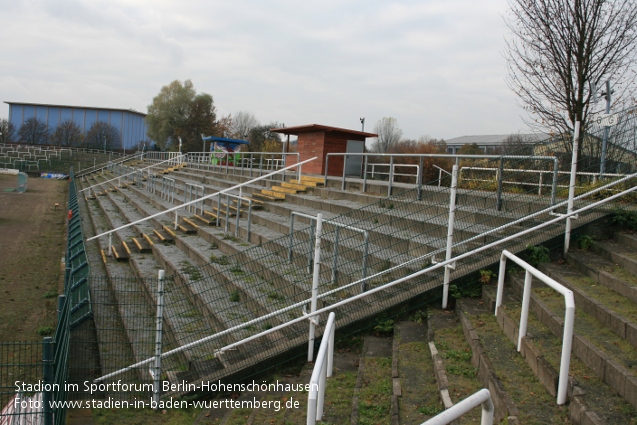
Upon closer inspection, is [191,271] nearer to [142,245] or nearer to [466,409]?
[142,245]

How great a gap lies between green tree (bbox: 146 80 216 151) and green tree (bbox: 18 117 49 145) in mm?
18443

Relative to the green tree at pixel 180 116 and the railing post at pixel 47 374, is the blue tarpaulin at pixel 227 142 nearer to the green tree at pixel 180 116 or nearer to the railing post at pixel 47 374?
the railing post at pixel 47 374

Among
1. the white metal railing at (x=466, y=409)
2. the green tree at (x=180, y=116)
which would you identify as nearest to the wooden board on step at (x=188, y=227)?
the white metal railing at (x=466, y=409)

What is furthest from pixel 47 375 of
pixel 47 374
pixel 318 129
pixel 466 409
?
pixel 318 129

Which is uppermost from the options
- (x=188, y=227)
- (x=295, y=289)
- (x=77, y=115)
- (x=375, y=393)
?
(x=77, y=115)

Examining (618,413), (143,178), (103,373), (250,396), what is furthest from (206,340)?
(143,178)

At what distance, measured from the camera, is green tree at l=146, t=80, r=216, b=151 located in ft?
233

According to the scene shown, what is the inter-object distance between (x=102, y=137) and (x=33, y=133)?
9.45 metres

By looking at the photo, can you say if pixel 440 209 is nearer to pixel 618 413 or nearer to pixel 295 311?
pixel 295 311

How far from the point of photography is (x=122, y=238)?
1510 cm

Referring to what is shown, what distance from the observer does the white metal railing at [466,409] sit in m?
2.46

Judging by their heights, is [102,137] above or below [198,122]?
below

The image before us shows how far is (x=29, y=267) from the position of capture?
13.0m

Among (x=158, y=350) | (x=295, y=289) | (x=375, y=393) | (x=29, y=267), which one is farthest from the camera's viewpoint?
(x=29, y=267)
